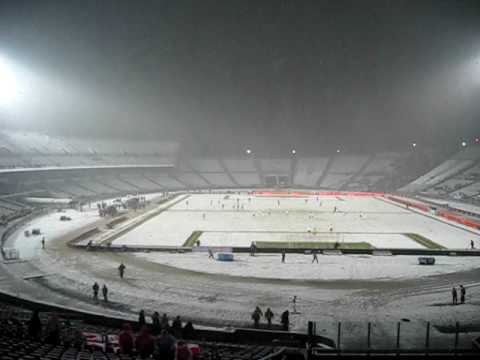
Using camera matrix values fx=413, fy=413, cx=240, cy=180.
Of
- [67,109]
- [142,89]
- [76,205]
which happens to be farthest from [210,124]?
[76,205]

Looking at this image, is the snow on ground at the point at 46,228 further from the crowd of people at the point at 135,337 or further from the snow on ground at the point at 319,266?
the crowd of people at the point at 135,337

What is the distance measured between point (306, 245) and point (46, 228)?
2683 centimetres

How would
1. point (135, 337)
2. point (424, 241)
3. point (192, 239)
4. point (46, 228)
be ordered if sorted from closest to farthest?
point (135, 337) < point (424, 241) < point (192, 239) < point (46, 228)

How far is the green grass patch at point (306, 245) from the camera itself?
34.5m

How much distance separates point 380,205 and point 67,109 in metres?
66.1

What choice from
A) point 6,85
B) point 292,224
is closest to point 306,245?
point 292,224

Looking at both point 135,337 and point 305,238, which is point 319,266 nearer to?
point 305,238

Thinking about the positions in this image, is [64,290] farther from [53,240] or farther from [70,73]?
[70,73]

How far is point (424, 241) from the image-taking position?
37.3 m

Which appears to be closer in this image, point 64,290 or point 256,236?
point 64,290

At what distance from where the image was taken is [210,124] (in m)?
108

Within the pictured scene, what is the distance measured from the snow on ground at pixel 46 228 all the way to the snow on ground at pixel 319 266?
9.30 meters

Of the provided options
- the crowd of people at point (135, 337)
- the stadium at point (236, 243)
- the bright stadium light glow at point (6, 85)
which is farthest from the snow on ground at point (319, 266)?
the bright stadium light glow at point (6, 85)

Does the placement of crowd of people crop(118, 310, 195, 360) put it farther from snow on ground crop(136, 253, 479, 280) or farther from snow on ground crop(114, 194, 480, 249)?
snow on ground crop(114, 194, 480, 249)
